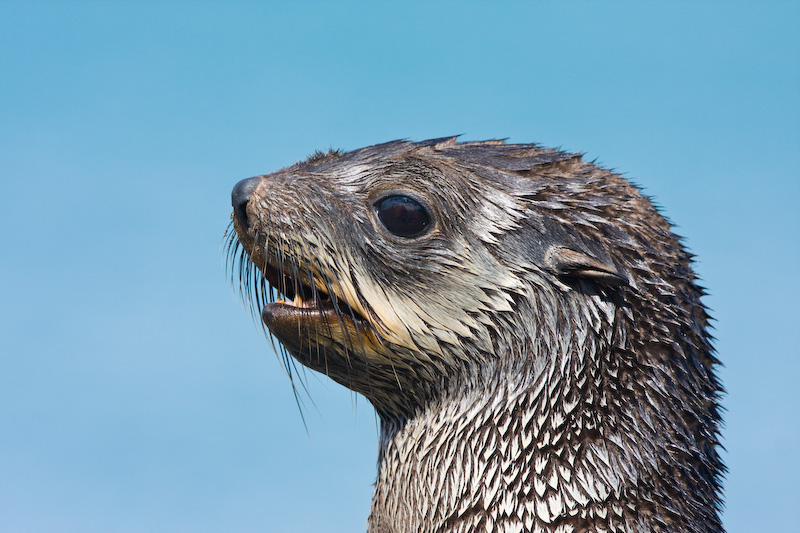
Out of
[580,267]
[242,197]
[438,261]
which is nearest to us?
[580,267]

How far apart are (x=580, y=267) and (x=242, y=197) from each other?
2.53 meters

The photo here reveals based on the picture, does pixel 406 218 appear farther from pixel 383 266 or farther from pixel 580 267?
pixel 580 267

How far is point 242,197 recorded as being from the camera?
7066 mm

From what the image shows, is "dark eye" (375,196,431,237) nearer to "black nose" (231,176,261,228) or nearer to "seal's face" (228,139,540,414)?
"seal's face" (228,139,540,414)

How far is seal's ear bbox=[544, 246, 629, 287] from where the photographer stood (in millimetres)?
6410

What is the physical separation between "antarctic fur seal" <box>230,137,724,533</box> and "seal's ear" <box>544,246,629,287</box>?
15mm

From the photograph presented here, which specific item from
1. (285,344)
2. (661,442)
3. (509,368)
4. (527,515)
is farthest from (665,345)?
(285,344)

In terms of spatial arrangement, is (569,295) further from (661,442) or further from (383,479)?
(383,479)

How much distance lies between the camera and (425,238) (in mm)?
6785

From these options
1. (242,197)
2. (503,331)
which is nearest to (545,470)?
(503,331)

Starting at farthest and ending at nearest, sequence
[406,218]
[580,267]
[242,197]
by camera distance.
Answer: [242,197] < [406,218] < [580,267]

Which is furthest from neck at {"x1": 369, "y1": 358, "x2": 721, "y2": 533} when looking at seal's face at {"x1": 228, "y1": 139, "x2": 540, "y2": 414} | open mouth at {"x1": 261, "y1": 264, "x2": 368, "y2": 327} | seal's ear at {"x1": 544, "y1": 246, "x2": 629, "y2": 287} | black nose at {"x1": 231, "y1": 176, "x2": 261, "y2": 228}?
black nose at {"x1": 231, "y1": 176, "x2": 261, "y2": 228}

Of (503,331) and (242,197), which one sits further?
(242,197)

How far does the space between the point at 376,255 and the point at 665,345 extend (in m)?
2.12
